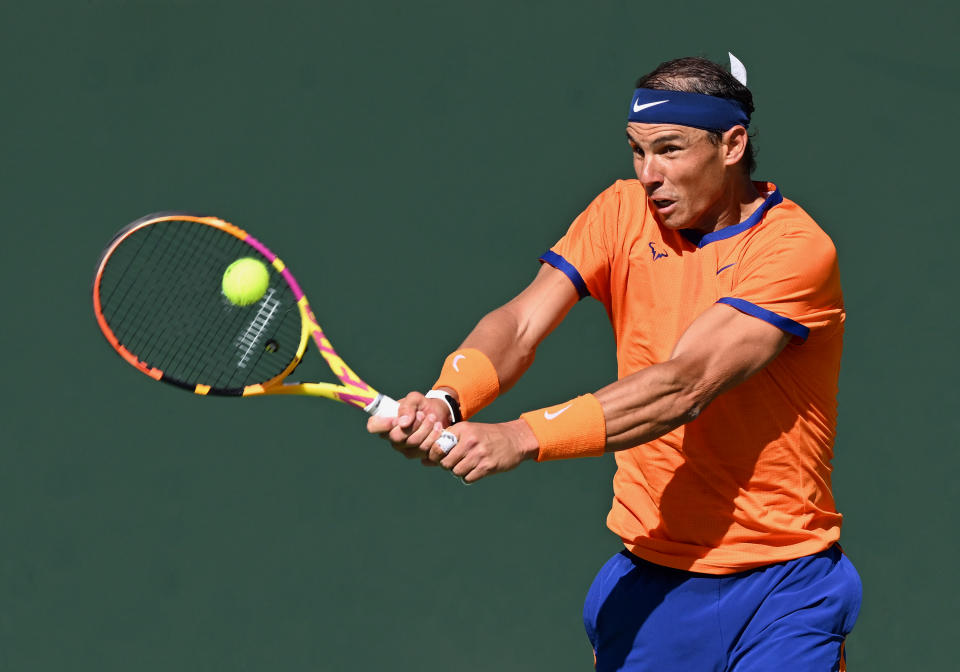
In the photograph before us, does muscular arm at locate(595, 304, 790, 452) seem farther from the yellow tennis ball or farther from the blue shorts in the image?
the yellow tennis ball

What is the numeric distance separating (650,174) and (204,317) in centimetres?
109

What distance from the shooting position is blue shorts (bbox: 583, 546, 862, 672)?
122 inches

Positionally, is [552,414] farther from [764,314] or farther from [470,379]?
[764,314]

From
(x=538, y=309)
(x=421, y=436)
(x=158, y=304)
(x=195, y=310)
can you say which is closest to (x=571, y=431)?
(x=421, y=436)

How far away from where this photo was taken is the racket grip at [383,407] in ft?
9.32

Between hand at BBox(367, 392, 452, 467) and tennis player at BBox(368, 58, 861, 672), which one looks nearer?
hand at BBox(367, 392, 452, 467)

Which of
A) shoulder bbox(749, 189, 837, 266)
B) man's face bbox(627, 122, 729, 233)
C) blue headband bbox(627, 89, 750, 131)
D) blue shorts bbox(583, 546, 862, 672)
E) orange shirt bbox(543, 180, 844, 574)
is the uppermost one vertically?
blue headband bbox(627, 89, 750, 131)

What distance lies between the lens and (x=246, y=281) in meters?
3.21

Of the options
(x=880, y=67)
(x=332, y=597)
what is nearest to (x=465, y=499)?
(x=332, y=597)

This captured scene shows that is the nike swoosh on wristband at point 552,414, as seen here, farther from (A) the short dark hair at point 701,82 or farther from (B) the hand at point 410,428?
(A) the short dark hair at point 701,82

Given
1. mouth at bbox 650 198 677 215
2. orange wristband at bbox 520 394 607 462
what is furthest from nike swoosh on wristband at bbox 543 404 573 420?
mouth at bbox 650 198 677 215

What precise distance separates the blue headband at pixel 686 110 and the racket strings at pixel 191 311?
0.87 meters

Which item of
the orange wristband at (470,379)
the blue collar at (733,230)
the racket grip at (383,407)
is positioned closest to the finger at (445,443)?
the racket grip at (383,407)

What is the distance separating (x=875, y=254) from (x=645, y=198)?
1.47m
